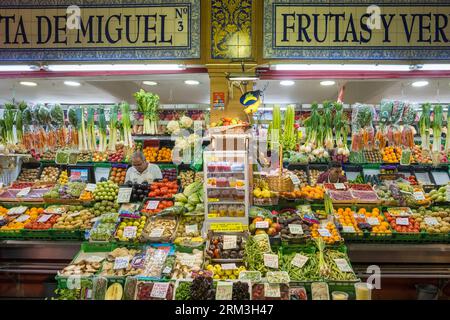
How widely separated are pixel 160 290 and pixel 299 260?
60.9 inches

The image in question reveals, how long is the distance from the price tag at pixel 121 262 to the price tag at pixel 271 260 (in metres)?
1.51

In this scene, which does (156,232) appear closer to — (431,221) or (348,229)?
(348,229)

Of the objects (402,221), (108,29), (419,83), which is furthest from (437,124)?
(108,29)

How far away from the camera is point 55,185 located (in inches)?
240

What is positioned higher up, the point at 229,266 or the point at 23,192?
the point at 23,192

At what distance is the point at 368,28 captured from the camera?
199 inches

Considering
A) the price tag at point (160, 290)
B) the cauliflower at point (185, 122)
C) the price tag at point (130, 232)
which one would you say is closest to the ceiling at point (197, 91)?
the cauliflower at point (185, 122)

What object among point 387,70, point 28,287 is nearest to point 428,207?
point 387,70

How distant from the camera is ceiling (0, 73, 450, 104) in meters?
8.15

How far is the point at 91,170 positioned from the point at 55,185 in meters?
3.57

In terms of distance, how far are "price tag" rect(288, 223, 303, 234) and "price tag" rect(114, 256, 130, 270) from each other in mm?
1909

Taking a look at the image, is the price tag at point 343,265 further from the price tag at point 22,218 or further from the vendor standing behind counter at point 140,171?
the price tag at point 22,218

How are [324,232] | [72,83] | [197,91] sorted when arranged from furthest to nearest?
[197,91] → [72,83] → [324,232]

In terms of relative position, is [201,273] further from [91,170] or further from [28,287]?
[91,170]
